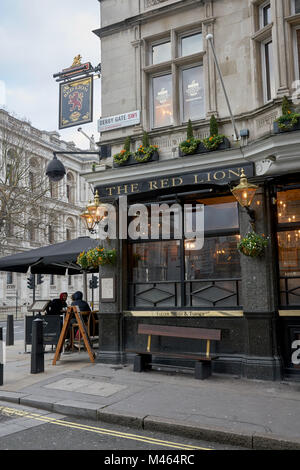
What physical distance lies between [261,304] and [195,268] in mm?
1849

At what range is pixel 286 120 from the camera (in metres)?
8.32

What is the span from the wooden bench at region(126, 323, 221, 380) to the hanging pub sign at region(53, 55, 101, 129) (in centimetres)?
562

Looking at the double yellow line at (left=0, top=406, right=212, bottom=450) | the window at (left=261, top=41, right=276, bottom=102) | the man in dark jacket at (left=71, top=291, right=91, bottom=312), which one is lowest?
the double yellow line at (left=0, top=406, right=212, bottom=450)

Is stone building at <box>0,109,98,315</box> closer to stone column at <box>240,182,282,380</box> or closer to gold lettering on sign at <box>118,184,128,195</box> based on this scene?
gold lettering on sign at <box>118,184,128,195</box>

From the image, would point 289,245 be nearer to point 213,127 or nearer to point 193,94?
point 213,127

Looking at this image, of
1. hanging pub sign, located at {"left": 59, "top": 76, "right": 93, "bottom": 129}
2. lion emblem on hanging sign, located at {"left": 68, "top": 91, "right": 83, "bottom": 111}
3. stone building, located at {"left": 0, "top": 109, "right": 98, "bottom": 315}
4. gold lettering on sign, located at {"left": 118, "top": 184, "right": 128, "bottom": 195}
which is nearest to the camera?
gold lettering on sign, located at {"left": 118, "top": 184, "right": 128, "bottom": 195}

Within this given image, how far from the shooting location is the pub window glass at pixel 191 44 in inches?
418

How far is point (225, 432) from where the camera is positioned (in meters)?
5.38

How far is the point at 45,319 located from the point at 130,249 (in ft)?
10.5

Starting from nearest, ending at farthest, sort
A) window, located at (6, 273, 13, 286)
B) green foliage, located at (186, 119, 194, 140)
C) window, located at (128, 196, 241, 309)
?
window, located at (128, 196, 241, 309) < green foliage, located at (186, 119, 194, 140) < window, located at (6, 273, 13, 286)

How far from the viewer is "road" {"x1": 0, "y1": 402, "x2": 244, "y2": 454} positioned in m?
5.21

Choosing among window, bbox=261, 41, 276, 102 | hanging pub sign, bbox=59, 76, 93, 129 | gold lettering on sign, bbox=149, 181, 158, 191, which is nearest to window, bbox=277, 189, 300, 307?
window, bbox=261, 41, 276, 102

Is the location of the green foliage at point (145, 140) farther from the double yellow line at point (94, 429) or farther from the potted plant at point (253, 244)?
the double yellow line at point (94, 429)

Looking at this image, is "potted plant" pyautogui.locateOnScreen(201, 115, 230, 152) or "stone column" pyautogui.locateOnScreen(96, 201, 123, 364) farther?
"stone column" pyautogui.locateOnScreen(96, 201, 123, 364)
